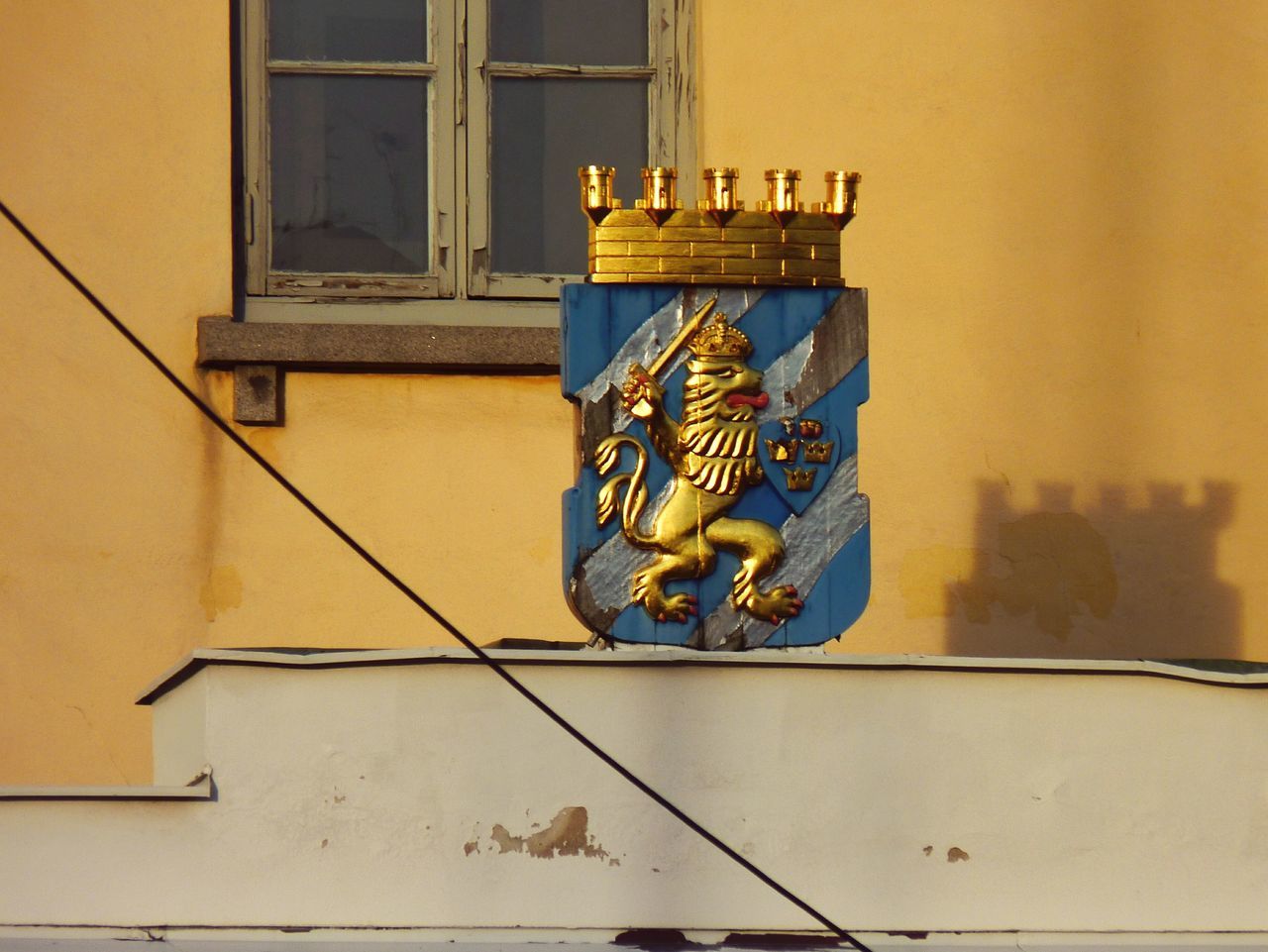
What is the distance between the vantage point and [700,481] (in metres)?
5.63

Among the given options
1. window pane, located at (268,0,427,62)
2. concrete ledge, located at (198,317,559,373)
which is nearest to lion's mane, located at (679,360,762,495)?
concrete ledge, located at (198,317,559,373)

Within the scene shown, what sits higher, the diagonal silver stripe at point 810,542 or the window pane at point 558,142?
the window pane at point 558,142

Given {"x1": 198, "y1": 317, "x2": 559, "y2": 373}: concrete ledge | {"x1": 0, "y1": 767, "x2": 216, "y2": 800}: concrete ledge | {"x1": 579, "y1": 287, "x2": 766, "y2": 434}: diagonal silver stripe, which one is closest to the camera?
{"x1": 0, "y1": 767, "x2": 216, "y2": 800}: concrete ledge

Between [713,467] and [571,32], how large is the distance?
249cm

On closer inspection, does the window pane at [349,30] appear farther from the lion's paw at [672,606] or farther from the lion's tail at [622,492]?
the lion's paw at [672,606]

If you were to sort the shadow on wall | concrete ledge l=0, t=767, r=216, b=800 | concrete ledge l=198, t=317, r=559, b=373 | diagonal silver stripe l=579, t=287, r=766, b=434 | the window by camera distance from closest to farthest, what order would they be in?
1. concrete ledge l=0, t=767, r=216, b=800
2. diagonal silver stripe l=579, t=287, r=766, b=434
3. concrete ledge l=198, t=317, r=559, b=373
4. the shadow on wall
5. the window

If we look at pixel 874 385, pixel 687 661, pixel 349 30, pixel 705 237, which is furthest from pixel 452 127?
pixel 687 661

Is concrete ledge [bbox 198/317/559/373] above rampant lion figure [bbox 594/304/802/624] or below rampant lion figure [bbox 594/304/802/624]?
above

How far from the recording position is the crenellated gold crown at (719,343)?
5.63m

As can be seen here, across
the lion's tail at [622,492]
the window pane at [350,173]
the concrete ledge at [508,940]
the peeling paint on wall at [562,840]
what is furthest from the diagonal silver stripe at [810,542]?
the window pane at [350,173]

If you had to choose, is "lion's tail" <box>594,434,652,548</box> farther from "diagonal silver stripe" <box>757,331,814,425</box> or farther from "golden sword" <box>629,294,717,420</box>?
"diagonal silver stripe" <box>757,331,814,425</box>

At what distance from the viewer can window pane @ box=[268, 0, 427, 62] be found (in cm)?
760

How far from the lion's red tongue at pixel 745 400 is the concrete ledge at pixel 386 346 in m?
1.70

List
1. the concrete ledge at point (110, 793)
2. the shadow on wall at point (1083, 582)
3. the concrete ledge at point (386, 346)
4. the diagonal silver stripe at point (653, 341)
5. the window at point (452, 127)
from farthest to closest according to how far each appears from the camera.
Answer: the window at point (452, 127)
the shadow on wall at point (1083, 582)
the concrete ledge at point (386, 346)
the diagonal silver stripe at point (653, 341)
the concrete ledge at point (110, 793)
